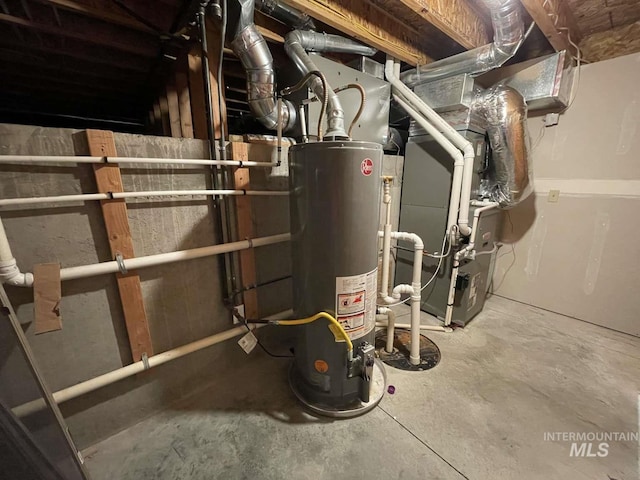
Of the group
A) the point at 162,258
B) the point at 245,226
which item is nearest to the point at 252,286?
the point at 245,226

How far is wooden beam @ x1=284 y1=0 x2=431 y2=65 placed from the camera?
1.49 meters

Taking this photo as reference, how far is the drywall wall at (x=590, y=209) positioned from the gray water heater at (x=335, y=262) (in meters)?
2.30

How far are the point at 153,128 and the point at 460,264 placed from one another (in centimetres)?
397

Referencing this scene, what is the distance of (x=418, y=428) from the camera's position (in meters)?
1.32

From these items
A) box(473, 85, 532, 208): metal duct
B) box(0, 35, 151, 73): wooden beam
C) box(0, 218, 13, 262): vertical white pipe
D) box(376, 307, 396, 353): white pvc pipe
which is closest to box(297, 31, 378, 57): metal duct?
box(473, 85, 532, 208): metal duct

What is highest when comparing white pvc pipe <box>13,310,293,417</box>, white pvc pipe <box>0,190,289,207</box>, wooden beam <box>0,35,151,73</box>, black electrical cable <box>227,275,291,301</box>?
wooden beam <box>0,35,151,73</box>

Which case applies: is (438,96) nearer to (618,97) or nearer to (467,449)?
(618,97)

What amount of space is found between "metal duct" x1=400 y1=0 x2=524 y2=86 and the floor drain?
2264 millimetres

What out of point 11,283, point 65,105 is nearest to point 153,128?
point 65,105

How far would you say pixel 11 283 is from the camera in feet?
3.02

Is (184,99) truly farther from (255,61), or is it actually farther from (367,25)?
(367,25)

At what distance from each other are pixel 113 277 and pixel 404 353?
1933 mm

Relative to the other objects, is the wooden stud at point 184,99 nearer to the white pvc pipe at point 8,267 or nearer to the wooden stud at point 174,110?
the wooden stud at point 174,110

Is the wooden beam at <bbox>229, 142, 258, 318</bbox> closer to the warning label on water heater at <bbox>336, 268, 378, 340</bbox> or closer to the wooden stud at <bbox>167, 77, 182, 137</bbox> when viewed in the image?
the warning label on water heater at <bbox>336, 268, 378, 340</bbox>
